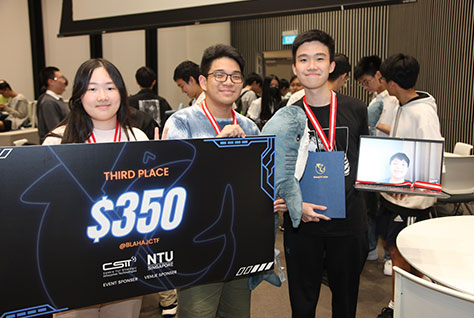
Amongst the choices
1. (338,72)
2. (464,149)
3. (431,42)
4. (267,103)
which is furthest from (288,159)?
(431,42)

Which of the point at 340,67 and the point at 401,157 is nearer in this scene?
the point at 401,157

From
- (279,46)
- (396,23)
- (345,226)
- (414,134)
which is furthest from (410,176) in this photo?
(279,46)

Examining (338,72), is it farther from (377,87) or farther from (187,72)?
(187,72)

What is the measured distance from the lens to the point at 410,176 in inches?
61.9

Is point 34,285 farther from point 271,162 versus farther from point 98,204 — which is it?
point 271,162

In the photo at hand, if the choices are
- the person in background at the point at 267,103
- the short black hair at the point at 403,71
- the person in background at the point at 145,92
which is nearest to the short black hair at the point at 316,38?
the short black hair at the point at 403,71

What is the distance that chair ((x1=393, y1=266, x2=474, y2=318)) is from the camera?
3.56ft

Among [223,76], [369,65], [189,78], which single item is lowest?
[223,76]

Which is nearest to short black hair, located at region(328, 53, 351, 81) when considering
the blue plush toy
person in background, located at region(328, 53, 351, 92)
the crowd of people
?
person in background, located at region(328, 53, 351, 92)

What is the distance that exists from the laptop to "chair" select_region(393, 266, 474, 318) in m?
0.41

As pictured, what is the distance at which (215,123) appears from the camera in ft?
5.35

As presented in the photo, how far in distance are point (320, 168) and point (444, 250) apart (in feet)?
2.05

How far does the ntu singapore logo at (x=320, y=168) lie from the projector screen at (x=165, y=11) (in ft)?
5.76

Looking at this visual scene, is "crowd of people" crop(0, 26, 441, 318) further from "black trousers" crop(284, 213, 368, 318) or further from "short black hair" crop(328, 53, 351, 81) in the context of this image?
"short black hair" crop(328, 53, 351, 81)
